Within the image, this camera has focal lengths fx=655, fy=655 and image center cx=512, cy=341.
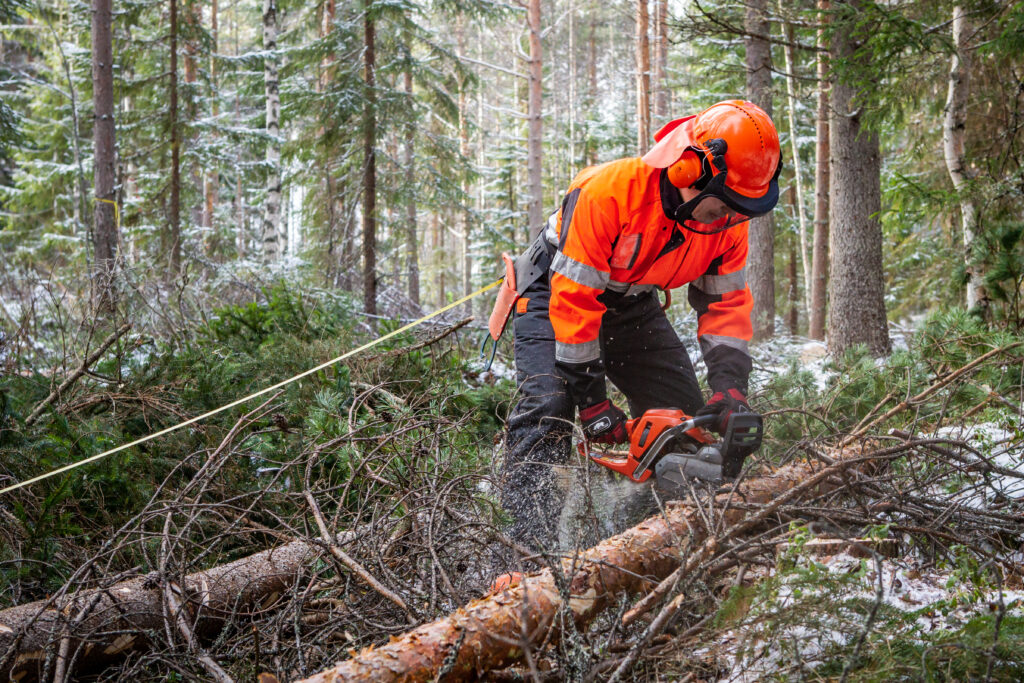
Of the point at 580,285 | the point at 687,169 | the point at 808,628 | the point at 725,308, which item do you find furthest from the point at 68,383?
the point at 808,628

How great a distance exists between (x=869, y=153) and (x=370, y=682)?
299 inches

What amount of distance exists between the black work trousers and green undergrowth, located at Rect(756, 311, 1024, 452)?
0.69 meters

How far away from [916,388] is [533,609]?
143 inches

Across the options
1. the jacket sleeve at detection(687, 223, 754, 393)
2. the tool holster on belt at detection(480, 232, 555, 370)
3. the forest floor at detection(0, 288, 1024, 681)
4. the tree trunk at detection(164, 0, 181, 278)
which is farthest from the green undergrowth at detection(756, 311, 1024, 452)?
the tree trunk at detection(164, 0, 181, 278)

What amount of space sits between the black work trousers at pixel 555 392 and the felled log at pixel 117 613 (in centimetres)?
100

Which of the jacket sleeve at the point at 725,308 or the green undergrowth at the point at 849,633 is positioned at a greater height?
the jacket sleeve at the point at 725,308

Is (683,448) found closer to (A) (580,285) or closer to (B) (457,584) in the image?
(A) (580,285)

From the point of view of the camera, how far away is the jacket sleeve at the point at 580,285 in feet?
10.2

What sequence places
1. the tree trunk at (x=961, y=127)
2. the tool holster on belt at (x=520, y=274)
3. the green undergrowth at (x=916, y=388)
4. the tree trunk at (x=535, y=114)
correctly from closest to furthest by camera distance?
the tool holster on belt at (x=520, y=274)
the green undergrowth at (x=916, y=388)
the tree trunk at (x=961, y=127)
the tree trunk at (x=535, y=114)

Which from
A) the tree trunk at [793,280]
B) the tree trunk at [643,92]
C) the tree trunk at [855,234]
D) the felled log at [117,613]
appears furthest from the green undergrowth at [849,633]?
the tree trunk at [793,280]

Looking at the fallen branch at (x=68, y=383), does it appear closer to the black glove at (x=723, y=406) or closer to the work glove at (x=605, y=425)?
the work glove at (x=605, y=425)

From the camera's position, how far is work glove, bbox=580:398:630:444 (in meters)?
3.22

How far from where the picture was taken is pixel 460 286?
2945 cm

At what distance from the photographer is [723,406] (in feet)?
10.1
